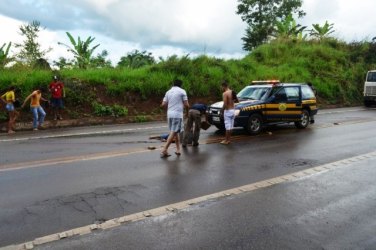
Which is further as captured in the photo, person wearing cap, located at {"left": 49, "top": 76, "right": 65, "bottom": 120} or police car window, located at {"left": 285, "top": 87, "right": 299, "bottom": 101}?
person wearing cap, located at {"left": 49, "top": 76, "right": 65, "bottom": 120}

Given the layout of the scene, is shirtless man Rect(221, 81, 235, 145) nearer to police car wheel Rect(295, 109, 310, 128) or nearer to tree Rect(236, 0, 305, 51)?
police car wheel Rect(295, 109, 310, 128)

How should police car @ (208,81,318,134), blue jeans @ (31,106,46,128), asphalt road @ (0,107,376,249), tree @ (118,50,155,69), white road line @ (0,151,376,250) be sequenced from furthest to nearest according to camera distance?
tree @ (118,50,155,69) < blue jeans @ (31,106,46,128) < police car @ (208,81,318,134) < asphalt road @ (0,107,376,249) < white road line @ (0,151,376,250)

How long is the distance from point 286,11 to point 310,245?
45.7 m

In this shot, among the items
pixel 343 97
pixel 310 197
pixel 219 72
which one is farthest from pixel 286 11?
pixel 310 197

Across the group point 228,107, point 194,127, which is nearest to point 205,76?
point 228,107

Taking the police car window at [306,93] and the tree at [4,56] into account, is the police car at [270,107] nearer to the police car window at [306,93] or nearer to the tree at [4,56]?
the police car window at [306,93]

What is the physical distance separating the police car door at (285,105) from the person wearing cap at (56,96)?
30.6ft

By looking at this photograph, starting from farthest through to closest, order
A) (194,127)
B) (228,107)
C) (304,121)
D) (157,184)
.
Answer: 1. (304,121)
2. (228,107)
3. (194,127)
4. (157,184)

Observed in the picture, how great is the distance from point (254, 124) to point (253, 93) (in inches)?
56.4

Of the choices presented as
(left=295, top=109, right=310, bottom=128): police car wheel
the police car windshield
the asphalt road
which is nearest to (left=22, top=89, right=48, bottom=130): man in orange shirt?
the asphalt road

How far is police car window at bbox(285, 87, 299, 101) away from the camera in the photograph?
1551cm

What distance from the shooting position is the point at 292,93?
15.7 m

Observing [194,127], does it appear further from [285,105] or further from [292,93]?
[292,93]

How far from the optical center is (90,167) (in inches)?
344
